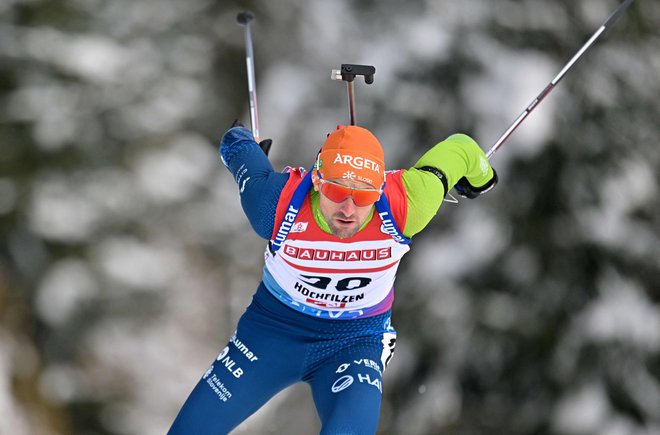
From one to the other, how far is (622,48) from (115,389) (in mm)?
3738

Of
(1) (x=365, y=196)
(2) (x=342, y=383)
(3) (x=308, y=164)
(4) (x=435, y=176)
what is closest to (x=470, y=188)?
(4) (x=435, y=176)

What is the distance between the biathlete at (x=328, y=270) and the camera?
2.27 meters

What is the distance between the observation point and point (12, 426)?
391cm

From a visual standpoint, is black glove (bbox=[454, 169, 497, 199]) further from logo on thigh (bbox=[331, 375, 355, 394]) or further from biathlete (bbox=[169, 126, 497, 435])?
logo on thigh (bbox=[331, 375, 355, 394])

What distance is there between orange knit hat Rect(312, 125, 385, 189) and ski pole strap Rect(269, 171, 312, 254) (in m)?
0.07

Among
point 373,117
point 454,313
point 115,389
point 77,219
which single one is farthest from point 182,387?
point 373,117

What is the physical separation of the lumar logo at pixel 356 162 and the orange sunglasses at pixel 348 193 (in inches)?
2.6

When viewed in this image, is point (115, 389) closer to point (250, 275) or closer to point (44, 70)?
point (250, 275)

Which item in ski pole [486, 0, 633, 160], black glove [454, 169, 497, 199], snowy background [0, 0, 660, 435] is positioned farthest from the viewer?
snowy background [0, 0, 660, 435]

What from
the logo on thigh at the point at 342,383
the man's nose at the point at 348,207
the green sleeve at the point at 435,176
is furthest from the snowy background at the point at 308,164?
Answer: the man's nose at the point at 348,207

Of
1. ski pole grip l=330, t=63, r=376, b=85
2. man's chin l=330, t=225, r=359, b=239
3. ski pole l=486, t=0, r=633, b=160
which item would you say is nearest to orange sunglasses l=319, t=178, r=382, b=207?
man's chin l=330, t=225, r=359, b=239

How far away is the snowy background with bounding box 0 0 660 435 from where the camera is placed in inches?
166

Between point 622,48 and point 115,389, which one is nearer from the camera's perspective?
point 115,389

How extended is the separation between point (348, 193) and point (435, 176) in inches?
14.3
